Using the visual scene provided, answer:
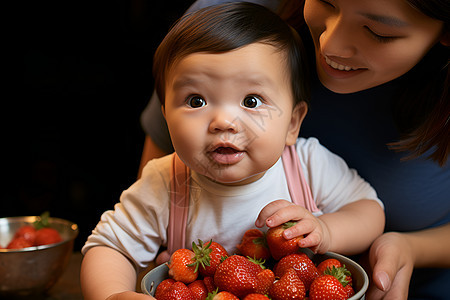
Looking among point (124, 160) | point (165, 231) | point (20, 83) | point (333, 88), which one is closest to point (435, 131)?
point (333, 88)

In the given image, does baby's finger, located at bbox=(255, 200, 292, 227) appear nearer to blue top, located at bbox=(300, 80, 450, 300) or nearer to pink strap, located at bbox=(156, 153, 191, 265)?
pink strap, located at bbox=(156, 153, 191, 265)

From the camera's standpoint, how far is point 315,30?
0.87m

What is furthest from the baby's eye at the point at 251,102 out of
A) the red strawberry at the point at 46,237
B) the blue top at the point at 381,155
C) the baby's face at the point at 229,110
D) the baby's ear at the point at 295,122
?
the red strawberry at the point at 46,237

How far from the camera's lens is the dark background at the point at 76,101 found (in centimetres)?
191

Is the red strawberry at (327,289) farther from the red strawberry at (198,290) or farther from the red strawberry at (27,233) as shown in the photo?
the red strawberry at (27,233)

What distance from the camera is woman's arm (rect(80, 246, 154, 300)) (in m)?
0.83

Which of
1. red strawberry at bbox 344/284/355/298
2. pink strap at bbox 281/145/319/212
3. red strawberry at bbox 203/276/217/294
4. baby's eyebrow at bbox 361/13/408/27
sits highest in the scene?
baby's eyebrow at bbox 361/13/408/27

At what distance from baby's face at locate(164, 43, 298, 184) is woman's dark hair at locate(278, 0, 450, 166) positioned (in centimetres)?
28

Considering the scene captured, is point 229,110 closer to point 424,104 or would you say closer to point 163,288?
point 163,288

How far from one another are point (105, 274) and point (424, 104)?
0.68 meters

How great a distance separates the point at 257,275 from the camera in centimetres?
77

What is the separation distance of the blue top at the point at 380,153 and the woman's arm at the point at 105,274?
1.62 ft

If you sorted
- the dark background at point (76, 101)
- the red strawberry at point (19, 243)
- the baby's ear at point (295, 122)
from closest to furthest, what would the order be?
the baby's ear at point (295, 122)
the red strawberry at point (19, 243)
the dark background at point (76, 101)

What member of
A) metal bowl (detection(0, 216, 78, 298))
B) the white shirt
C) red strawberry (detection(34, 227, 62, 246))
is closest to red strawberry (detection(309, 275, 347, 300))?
the white shirt
